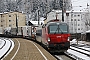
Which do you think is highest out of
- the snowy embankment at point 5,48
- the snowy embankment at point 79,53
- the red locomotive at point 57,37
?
the red locomotive at point 57,37

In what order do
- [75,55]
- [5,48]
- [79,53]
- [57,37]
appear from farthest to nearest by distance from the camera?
1. [5,48]
2. [79,53]
3. [57,37]
4. [75,55]

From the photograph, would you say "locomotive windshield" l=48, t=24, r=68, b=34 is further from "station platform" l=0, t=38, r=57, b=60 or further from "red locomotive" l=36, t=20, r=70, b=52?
"station platform" l=0, t=38, r=57, b=60

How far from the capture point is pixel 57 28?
2122 centimetres

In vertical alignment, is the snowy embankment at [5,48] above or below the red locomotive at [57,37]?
below

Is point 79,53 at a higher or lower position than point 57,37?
lower

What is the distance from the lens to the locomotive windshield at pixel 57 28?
69.3ft

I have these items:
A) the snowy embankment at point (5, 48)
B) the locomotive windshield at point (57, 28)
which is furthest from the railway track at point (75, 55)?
the snowy embankment at point (5, 48)

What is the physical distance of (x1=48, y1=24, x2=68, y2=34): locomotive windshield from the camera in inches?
831

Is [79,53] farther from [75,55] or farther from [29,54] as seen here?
→ [29,54]

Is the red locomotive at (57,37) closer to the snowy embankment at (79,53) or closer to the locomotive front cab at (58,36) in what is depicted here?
the locomotive front cab at (58,36)

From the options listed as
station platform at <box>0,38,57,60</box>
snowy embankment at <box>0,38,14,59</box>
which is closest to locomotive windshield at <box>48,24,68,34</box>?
station platform at <box>0,38,57,60</box>

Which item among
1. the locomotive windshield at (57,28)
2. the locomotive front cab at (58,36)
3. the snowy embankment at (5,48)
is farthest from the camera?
the snowy embankment at (5,48)

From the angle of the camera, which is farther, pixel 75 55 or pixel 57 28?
pixel 57 28

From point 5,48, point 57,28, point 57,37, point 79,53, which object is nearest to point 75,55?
point 79,53
